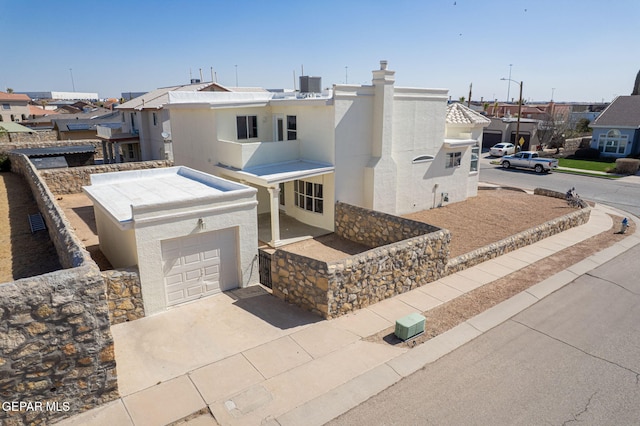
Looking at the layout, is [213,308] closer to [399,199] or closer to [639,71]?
[399,199]

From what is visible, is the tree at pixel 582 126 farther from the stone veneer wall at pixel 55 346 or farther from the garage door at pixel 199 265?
the stone veneer wall at pixel 55 346

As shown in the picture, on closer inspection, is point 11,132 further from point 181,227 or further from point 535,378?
point 535,378

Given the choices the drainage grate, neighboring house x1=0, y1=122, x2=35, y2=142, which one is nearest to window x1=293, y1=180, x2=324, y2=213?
the drainage grate

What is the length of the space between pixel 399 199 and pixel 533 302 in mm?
10272

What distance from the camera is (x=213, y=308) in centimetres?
1089

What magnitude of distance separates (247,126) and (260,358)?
13621 millimetres

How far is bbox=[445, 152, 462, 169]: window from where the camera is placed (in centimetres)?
2334

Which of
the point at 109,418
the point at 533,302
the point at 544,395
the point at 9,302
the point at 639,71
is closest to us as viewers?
the point at 9,302

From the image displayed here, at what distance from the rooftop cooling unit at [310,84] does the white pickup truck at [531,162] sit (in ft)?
75.1

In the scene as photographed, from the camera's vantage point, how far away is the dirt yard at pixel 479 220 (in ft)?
53.7

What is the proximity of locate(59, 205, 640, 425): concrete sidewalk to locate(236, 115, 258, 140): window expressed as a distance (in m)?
9.99

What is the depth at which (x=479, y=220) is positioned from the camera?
811 inches

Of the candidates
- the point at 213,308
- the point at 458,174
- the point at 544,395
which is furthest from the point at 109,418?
the point at 458,174

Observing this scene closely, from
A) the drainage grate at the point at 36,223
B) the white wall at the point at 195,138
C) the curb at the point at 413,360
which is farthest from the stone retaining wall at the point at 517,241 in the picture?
the drainage grate at the point at 36,223
